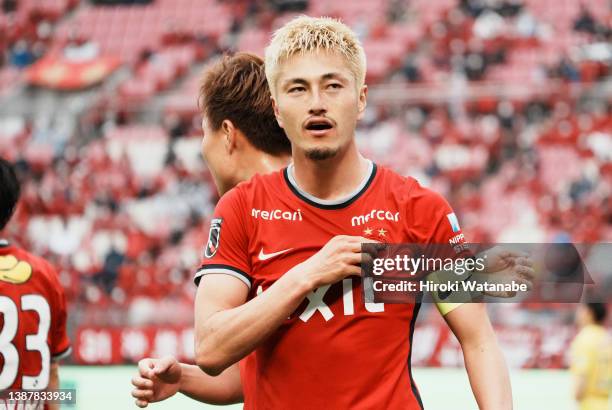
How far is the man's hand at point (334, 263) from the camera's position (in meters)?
2.65

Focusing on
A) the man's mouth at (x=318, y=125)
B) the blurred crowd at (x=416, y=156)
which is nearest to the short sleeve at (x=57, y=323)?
the man's mouth at (x=318, y=125)

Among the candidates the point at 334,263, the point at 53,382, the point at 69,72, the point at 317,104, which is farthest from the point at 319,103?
the point at 69,72

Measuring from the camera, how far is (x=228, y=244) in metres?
2.90

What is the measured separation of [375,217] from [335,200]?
0.39 ft

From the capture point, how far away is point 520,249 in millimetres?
2783

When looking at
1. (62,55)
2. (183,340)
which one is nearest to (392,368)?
(183,340)

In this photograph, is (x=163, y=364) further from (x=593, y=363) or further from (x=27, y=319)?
(x=593, y=363)

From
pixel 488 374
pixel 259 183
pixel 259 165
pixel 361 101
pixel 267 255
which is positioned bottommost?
pixel 488 374

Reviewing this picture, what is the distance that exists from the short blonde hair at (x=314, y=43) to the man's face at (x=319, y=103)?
0.02 metres

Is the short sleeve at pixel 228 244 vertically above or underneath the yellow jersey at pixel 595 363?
underneath

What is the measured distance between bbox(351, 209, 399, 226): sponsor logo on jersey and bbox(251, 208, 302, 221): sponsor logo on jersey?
0.15m

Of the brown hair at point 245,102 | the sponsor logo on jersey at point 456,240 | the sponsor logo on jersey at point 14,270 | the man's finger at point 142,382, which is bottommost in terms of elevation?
the man's finger at point 142,382

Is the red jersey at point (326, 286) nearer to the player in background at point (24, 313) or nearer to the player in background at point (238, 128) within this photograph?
the player in background at point (238, 128)

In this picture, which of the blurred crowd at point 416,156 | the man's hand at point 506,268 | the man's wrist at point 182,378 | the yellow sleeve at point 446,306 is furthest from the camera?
the blurred crowd at point 416,156
